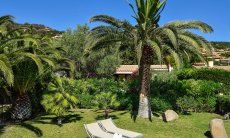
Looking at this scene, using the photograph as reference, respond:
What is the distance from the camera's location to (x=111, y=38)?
21.2 metres

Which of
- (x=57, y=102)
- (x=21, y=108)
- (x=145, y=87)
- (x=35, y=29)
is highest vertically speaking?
(x=35, y=29)

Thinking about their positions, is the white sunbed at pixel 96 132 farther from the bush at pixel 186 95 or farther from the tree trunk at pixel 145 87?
the bush at pixel 186 95

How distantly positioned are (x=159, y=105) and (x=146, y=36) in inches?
191

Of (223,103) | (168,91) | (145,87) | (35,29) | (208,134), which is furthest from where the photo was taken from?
(35,29)

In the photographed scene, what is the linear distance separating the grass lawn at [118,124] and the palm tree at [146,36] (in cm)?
117

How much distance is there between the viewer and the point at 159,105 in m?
23.1

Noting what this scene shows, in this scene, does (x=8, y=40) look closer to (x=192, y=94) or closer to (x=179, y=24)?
(x=179, y=24)

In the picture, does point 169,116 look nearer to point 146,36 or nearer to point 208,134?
point 208,134

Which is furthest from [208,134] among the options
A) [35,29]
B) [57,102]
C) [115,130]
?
[35,29]

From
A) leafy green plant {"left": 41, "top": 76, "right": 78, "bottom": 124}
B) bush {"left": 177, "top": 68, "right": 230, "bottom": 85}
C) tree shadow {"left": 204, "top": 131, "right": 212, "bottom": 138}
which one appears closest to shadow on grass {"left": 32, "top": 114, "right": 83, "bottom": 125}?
leafy green plant {"left": 41, "top": 76, "right": 78, "bottom": 124}

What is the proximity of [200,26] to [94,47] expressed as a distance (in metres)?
5.61

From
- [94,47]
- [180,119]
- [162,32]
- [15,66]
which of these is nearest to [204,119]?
[180,119]

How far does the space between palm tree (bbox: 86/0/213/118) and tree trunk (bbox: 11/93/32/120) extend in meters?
4.29

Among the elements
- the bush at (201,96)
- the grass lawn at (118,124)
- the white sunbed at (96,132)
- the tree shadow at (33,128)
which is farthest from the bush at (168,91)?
the tree shadow at (33,128)
